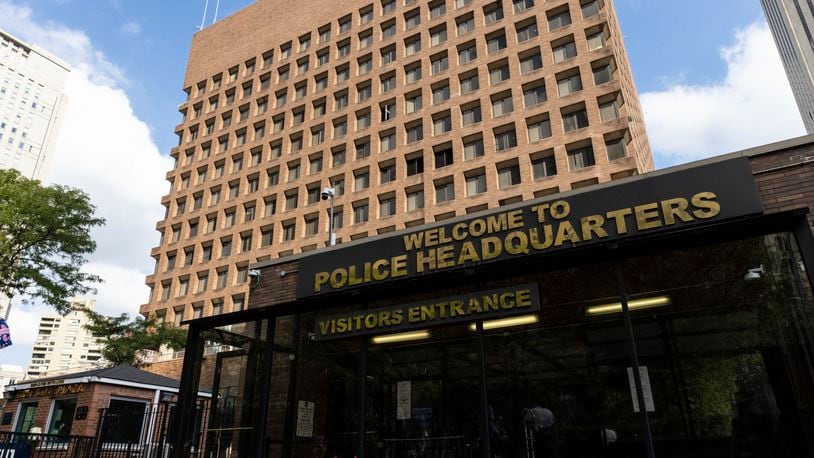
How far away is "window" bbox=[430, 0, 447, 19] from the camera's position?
4385 centimetres

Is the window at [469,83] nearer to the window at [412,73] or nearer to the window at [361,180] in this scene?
the window at [412,73]

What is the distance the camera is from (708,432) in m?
12.7

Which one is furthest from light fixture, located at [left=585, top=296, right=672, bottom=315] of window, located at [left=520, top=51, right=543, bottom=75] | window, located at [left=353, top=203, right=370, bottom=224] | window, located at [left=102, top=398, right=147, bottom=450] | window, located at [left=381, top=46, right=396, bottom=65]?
window, located at [left=381, top=46, right=396, bottom=65]

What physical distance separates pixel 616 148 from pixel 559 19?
37.8 feet

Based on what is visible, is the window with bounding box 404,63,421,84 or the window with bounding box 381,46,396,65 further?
the window with bounding box 381,46,396,65

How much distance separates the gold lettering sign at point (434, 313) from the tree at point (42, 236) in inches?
766

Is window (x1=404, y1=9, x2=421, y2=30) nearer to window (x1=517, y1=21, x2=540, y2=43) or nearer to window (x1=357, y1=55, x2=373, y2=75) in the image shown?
window (x1=357, y1=55, x2=373, y2=75)

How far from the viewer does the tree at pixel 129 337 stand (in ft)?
111

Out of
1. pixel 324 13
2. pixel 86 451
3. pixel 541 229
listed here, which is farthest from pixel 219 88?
pixel 541 229

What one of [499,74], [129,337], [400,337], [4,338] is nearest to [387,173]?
[499,74]

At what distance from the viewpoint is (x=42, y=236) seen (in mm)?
25000

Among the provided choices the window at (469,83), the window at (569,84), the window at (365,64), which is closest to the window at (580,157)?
the window at (569,84)

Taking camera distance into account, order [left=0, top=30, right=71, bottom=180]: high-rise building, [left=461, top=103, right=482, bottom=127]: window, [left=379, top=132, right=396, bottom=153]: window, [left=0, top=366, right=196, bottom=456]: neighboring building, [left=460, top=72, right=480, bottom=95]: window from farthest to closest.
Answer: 1. [left=0, top=30, right=71, bottom=180]: high-rise building
2. [left=379, top=132, right=396, bottom=153]: window
3. [left=460, top=72, right=480, bottom=95]: window
4. [left=461, top=103, right=482, bottom=127]: window
5. [left=0, top=366, right=196, bottom=456]: neighboring building

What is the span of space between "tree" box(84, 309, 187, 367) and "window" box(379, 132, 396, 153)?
20.4 meters
